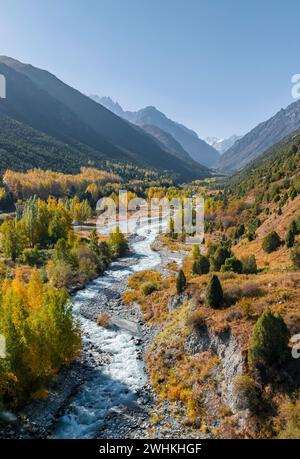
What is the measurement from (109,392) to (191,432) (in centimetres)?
976

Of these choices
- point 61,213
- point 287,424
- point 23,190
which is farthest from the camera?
point 23,190

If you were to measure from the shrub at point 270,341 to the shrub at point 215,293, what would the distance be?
28.4ft

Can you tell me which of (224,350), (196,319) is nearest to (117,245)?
(196,319)

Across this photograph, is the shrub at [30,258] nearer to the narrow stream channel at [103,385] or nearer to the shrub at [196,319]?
the narrow stream channel at [103,385]

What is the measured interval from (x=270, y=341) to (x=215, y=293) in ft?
31.8

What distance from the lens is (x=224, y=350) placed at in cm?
3109

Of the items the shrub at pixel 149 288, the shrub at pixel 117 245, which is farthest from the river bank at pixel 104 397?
the shrub at pixel 117 245

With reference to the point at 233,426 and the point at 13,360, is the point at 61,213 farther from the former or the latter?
the point at 233,426

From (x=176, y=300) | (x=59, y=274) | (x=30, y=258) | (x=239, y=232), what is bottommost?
(x=176, y=300)

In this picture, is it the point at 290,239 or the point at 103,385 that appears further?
the point at 290,239

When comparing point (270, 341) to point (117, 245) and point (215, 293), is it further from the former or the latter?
point (117, 245)

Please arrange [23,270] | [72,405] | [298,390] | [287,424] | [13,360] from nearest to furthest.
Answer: [287,424], [298,390], [13,360], [72,405], [23,270]

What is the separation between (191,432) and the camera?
26.2 metres

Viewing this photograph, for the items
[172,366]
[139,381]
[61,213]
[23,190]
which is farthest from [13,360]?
[23,190]
